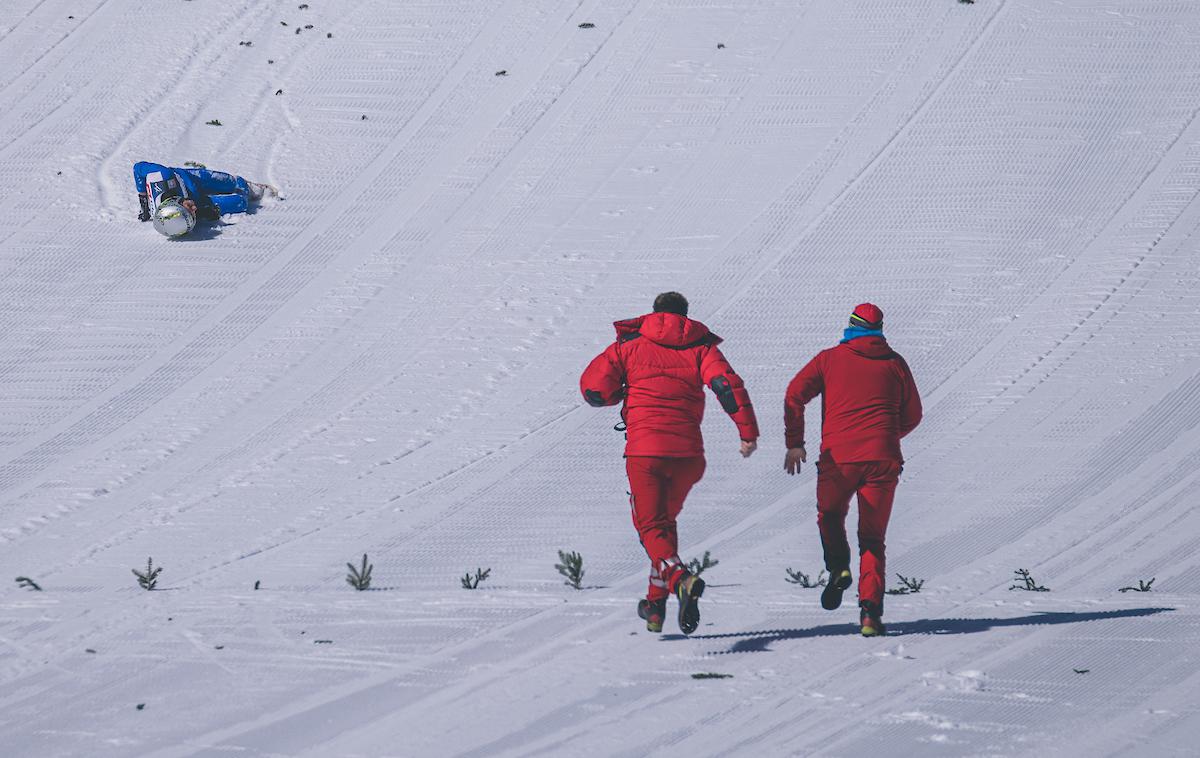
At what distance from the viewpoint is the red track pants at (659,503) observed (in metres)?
6.36

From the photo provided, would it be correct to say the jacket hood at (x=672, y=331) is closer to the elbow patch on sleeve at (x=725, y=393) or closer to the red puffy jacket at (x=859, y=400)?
the elbow patch on sleeve at (x=725, y=393)

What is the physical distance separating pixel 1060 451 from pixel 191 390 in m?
5.84

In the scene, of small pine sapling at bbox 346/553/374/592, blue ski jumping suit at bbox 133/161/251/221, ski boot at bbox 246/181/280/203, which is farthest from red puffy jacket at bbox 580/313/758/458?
ski boot at bbox 246/181/280/203

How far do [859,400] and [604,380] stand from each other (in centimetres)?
101

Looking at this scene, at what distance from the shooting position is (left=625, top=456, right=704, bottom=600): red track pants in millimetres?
6359

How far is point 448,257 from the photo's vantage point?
1318 cm

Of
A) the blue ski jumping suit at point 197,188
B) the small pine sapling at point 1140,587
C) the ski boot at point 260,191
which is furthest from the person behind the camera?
the ski boot at point 260,191

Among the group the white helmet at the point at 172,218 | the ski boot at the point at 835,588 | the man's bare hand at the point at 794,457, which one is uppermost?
the white helmet at the point at 172,218

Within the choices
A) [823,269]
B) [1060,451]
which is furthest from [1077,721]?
[823,269]

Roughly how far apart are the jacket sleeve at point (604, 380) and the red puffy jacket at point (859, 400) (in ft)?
2.25

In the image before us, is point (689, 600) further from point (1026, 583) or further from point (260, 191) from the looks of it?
point (260, 191)

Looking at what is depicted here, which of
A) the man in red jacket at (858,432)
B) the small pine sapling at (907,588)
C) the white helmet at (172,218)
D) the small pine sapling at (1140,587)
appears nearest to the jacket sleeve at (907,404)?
the man in red jacket at (858,432)

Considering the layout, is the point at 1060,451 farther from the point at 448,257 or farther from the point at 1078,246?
the point at 448,257

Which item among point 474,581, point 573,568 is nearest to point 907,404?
point 573,568
